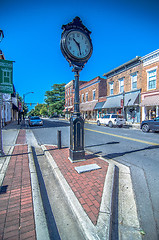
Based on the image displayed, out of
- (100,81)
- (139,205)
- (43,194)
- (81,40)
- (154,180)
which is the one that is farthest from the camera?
(100,81)

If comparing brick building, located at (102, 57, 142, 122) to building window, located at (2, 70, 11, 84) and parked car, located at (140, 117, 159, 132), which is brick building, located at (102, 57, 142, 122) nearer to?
parked car, located at (140, 117, 159, 132)

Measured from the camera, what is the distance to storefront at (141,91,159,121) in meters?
16.1

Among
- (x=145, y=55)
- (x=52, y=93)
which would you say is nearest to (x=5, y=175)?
(x=145, y=55)

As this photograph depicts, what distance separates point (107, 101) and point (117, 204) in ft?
75.7

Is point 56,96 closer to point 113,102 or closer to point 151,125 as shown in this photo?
point 113,102

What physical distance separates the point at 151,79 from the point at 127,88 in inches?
158

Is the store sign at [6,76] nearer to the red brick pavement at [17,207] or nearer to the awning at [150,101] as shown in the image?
the red brick pavement at [17,207]

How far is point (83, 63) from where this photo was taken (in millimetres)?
4457

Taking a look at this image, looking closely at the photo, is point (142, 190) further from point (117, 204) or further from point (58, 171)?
point (58, 171)

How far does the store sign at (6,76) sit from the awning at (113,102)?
18124 mm

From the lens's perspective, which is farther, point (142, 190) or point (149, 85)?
point (149, 85)

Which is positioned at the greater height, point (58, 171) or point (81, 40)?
point (81, 40)

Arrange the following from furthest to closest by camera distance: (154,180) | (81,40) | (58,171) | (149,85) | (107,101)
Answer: (107,101), (149,85), (81,40), (58,171), (154,180)

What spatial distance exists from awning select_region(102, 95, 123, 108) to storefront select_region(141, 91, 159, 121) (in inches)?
160
